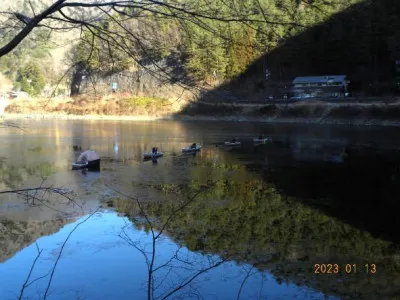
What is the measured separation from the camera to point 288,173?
51.1 ft

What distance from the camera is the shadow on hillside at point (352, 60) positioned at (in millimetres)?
40281

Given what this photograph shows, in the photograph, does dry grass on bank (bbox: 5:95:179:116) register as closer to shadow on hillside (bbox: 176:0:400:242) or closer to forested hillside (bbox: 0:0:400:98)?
shadow on hillside (bbox: 176:0:400:242)

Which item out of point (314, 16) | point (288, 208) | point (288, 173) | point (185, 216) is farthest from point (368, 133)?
point (314, 16)

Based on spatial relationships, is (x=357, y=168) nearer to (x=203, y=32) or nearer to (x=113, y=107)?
(x=203, y=32)

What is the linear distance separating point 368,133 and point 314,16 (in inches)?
1154

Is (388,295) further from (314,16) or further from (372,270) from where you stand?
(314,16)

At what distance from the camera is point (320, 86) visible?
45.3 m

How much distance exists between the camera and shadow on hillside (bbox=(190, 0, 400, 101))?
40.3 metres
